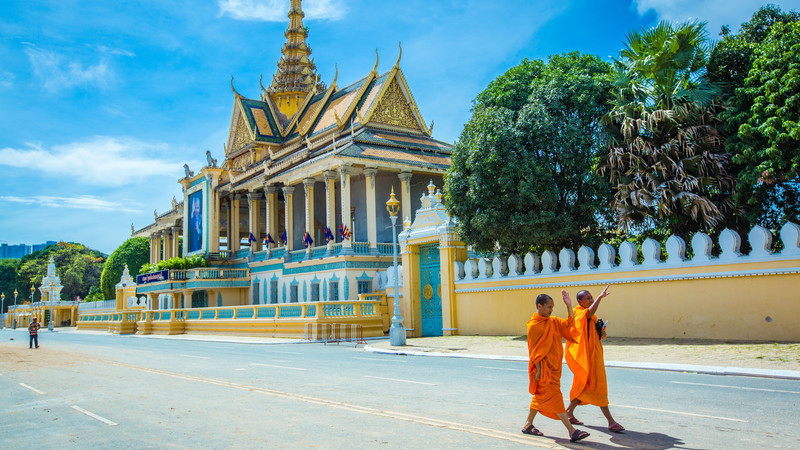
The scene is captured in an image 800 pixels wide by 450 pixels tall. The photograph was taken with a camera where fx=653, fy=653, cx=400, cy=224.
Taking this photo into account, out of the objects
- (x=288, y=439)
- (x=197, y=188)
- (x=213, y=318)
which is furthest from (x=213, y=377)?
(x=197, y=188)

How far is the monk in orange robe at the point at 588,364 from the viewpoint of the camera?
19.5 ft

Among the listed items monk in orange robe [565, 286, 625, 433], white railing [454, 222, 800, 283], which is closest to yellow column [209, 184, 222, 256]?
white railing [454, 222, 800, 283]

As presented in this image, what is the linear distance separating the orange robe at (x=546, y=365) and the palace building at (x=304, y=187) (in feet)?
64.7

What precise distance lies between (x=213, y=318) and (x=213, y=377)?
20.1m

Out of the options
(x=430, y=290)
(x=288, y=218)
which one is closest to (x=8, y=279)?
(x=288, y=218)

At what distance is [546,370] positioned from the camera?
19.2 feet

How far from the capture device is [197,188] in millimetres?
43031

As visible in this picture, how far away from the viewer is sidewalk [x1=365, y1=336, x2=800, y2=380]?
33.2ft

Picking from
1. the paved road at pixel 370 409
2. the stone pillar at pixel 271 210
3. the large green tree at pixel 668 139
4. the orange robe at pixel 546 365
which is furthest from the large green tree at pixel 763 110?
the stone pillar at pixel 271 210

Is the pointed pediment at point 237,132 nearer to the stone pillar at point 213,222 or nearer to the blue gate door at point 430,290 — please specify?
the stone pillar at point 213,222

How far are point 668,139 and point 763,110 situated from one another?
2.21 m

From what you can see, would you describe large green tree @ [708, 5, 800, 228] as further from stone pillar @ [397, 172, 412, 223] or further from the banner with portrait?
the banner with portrait

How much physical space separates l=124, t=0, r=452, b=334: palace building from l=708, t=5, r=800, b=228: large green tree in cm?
1456

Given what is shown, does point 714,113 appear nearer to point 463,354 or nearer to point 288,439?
point 463,354
